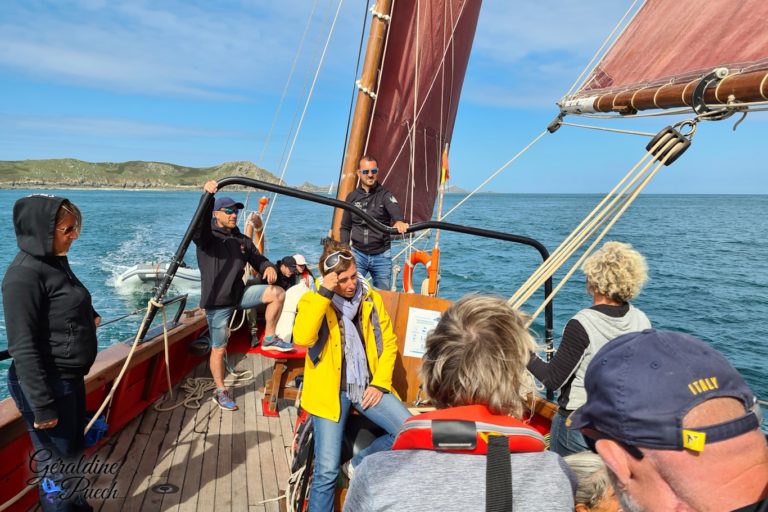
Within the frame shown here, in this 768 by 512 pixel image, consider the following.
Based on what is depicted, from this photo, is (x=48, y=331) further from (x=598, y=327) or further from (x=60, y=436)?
(x=598, y=327)

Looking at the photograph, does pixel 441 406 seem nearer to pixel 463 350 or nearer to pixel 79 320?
pixel 463 350

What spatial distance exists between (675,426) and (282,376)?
3.60 meters

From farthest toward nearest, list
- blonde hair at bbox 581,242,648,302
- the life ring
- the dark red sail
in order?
1. the dark red sail
2. the life ring
3. blonde hair at bbox 581,242,648,302

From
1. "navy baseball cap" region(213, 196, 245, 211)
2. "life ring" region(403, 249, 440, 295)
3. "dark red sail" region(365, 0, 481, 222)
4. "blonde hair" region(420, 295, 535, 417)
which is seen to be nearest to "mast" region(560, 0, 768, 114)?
"life ring" region(403, 249, 440, 295)

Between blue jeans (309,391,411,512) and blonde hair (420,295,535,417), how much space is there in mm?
1209

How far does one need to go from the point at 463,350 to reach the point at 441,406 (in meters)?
0.15

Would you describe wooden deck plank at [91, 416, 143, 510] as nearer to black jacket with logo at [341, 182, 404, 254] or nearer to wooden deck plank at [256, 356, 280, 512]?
wooden deck plank at [256, 356, 280, 512]

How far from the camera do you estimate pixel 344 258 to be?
254cm

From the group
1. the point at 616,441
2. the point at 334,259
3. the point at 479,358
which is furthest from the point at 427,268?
the point at 616,441

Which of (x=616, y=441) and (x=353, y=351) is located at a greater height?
(x=616, y=441)

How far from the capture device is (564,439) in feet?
7.85

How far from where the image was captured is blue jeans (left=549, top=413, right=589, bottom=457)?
7.56 ft

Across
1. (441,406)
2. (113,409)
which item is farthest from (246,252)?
(441,406)

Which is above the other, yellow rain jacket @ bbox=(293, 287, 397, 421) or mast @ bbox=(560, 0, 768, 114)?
mast @ bbox=(560, 0, 768, 114)
